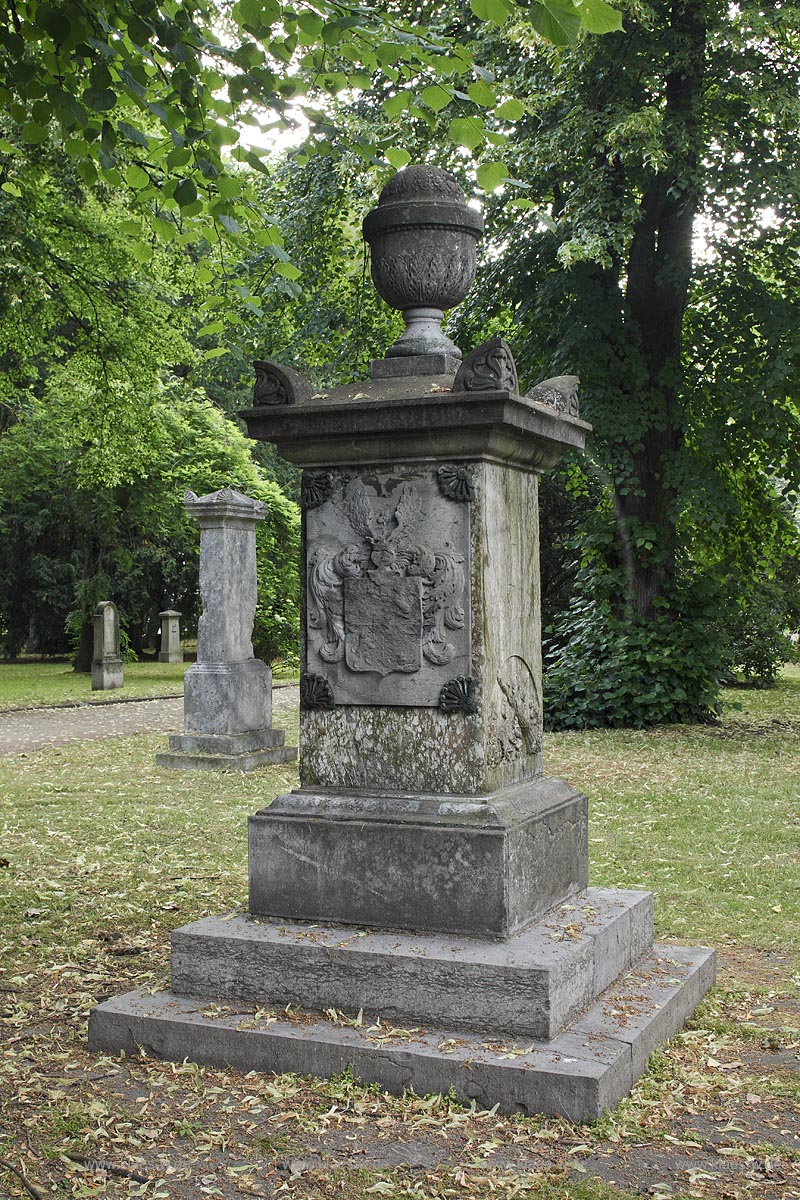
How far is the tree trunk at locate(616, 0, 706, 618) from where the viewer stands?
14359 millimetres

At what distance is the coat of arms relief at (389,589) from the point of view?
190 inches

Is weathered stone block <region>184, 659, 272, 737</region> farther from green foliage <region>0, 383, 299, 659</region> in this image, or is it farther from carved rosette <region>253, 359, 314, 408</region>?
green foliage <region>0, 383, 299, 659</region>

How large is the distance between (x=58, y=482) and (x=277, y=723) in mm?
13970

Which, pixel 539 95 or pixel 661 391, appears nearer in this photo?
pixel 539 95

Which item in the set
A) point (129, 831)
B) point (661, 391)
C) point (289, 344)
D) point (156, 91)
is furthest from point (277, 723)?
point (156, 91)

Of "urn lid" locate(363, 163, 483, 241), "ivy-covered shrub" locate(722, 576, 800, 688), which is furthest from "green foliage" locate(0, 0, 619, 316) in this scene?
"ivy-covered shrub" locate(722, 576, 800, 688)

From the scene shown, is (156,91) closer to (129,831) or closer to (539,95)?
(129,831)

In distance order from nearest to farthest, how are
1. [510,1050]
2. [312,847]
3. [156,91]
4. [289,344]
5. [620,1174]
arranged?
[620,1174]
[510,1050]
[312,847]
[156,91]
[289,344]

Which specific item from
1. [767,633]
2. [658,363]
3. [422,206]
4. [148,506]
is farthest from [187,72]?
[148,506]

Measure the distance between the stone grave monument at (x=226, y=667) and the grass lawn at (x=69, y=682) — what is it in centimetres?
748

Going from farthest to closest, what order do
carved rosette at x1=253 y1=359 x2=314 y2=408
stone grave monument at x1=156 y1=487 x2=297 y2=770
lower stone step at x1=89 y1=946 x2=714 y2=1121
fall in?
stone grave monument at x1=156 y1=487 x2=297 y2=770 → carved rosette at x1=253 y1=359 x2=314 y2=408 → lower stone step at x1=89 y1=946 x2=714 y2=1121

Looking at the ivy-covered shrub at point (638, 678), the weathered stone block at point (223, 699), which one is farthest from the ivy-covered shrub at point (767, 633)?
the weathered stone block at point (223, 699)

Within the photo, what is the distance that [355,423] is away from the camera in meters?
4.87

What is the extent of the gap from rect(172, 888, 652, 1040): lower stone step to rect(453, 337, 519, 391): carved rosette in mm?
2051
